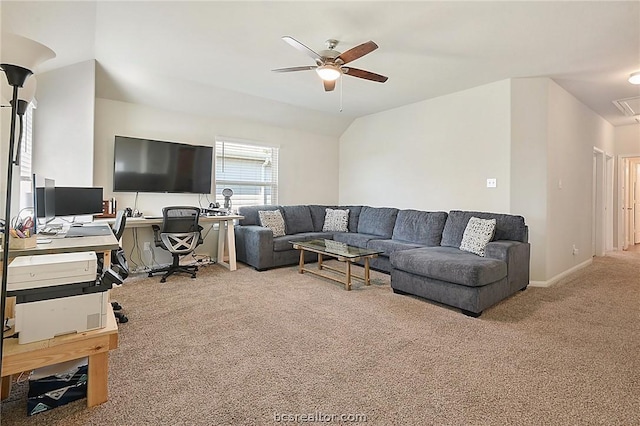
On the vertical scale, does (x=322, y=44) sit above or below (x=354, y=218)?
above

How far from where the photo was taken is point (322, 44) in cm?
313

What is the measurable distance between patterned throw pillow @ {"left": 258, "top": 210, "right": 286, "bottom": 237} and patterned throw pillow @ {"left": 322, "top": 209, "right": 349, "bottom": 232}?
937mm

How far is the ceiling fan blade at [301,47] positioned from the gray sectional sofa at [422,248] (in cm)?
211

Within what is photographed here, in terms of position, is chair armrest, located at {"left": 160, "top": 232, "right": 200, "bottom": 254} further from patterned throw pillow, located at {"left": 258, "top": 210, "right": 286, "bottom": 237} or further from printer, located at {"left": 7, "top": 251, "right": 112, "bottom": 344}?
A: printer, located at {"left": 7, "top": 251, "right": 112, "bottom": 344}

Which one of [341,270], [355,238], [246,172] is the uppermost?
Result: [246,172]

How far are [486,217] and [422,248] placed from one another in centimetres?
88

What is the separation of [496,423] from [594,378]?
0.88 meters

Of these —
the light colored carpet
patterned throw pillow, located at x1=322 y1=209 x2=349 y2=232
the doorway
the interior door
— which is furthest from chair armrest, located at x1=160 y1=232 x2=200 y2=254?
the interior door

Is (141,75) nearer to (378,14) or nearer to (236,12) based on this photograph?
(236,12)

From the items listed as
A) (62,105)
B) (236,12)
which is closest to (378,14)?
(236,12)

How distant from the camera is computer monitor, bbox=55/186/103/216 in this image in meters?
3.05

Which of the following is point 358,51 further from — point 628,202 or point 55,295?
point 628,202

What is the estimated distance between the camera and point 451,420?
159 centimetres

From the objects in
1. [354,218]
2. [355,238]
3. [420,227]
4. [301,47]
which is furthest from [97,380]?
[354,218]
